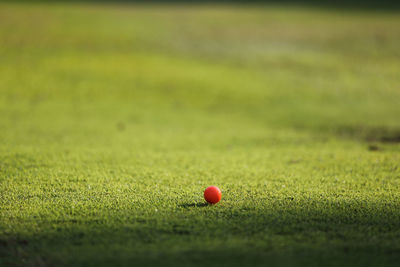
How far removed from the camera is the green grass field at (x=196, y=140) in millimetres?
5387

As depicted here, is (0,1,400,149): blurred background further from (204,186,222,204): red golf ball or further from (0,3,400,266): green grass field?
(204,186,222,204): red golf ball

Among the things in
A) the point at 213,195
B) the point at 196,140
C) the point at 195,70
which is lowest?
the point at 213,195

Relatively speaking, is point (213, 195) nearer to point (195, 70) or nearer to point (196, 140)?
point (196, 140)

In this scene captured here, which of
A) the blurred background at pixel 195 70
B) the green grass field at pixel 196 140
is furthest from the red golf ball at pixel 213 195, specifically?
the blurred background at pixel 195 70

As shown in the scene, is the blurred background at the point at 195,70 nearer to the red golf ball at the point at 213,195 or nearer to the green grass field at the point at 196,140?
the green grass field at the point at 196,140

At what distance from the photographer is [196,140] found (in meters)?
13.5

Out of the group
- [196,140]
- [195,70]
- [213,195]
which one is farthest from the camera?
[195,70]

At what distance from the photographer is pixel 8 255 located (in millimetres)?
5094

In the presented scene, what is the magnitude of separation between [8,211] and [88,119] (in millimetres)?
10868

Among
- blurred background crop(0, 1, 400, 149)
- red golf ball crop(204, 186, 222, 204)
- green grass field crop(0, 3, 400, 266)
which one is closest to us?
green grass field crop(0, 3, 400, 266)

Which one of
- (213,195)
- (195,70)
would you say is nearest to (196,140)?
(213,195)

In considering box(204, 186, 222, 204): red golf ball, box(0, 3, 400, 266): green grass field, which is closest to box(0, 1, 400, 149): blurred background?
box(0, 3, 400, 266): green grass field

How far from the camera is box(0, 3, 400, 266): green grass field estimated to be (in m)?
5.39

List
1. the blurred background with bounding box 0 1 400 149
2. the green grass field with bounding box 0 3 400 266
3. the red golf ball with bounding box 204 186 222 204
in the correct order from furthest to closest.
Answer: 1. the blurred background with bounding box 0 1 400 149
2. the red golf ball with bounding box 204 186 222 204
3. the green grass field with bounding box 0 3 400 266
